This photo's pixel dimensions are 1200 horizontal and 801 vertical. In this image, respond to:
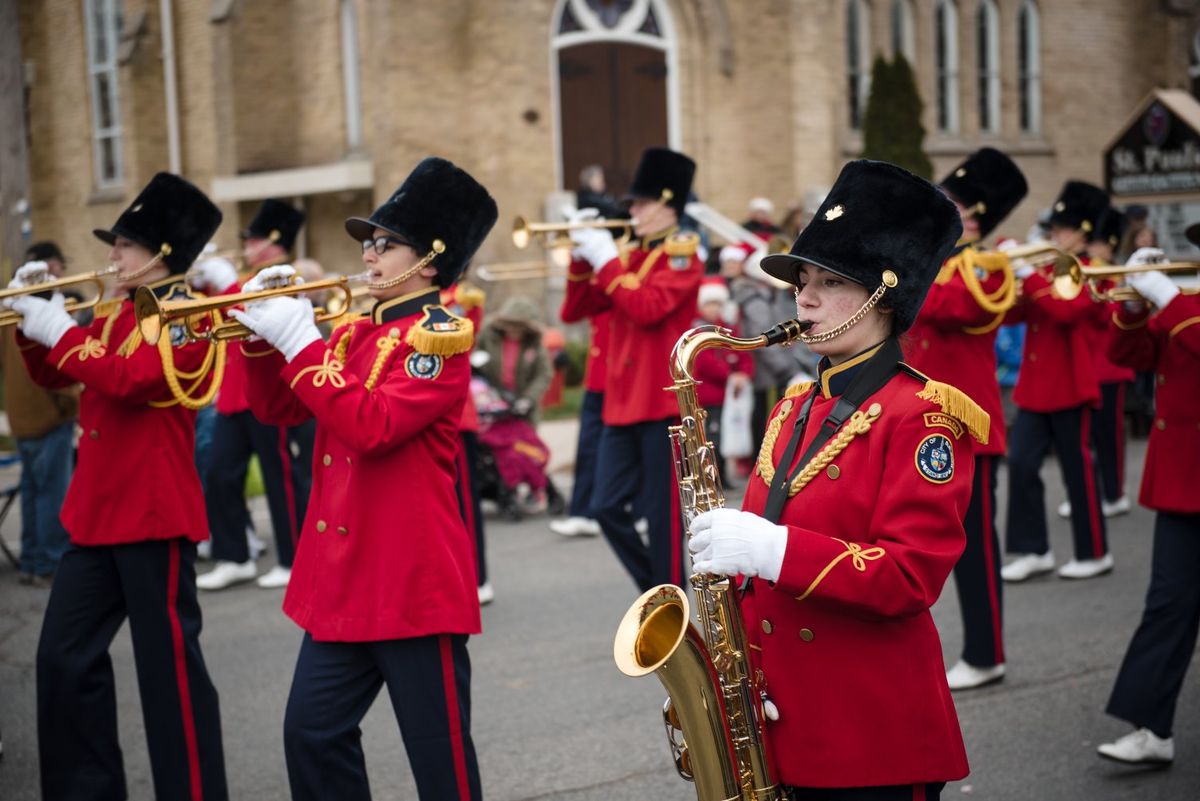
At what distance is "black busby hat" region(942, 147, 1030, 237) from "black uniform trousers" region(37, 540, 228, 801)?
4.25m

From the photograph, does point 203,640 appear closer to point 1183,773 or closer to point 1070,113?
point 1183,773

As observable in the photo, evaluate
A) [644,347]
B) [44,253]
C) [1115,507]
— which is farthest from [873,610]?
[1115,507]

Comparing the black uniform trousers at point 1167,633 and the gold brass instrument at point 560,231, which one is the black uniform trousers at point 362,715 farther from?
the gold brass instrument at point 560,231

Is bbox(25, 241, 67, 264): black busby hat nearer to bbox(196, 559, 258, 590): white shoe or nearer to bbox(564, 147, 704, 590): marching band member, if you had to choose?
bbox(196, 559, 258, 590): white shoe

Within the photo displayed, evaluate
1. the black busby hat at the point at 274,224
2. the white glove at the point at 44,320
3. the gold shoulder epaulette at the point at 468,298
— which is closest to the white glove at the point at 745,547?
the white glove at the point at 44,320

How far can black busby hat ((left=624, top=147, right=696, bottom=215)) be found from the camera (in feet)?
24.6

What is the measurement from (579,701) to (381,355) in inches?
107

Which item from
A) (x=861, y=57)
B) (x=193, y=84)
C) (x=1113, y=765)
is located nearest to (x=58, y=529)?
(x=1113, y=765)

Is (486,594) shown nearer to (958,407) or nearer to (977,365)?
(977,365)

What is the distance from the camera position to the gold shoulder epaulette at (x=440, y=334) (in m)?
4.14

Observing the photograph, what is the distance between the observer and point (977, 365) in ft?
21.9

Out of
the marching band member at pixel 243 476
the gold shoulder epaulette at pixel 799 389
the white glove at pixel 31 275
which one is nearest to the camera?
the gold shoulder epaulette at pixel 799 389

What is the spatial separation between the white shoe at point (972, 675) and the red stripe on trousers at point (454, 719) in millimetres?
3071

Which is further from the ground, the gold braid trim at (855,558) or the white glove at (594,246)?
the white glove at (594,246)
